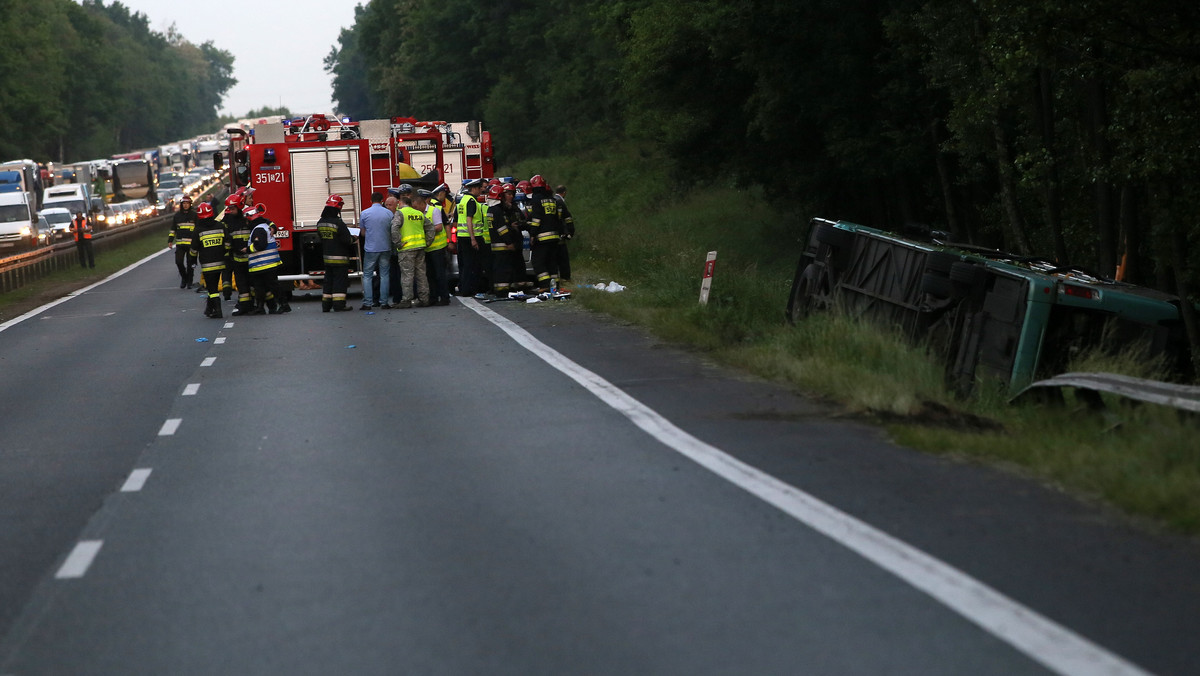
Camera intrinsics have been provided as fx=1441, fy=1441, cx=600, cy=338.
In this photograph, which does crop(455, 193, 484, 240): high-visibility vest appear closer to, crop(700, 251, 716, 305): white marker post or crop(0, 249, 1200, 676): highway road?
crop(700, 251, 716, 305): white marker post

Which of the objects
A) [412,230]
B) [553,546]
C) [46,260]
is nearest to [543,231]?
[412,230]

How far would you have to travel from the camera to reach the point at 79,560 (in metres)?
7.24

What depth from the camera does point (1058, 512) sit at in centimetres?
720

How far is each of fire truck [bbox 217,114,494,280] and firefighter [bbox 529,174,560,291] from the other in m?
4.24

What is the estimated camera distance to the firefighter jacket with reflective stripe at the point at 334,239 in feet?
71.2

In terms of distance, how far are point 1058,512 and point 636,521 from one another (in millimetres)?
2116

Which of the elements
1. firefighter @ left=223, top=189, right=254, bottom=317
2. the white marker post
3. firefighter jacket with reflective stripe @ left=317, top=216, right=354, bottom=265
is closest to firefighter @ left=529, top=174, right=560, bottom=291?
firefighter jacket with reflective stripe @ left=317, top=216, right=354, bottom=265

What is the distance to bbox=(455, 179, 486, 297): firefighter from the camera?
23.4 meters

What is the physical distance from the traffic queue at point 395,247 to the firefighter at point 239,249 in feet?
0.05

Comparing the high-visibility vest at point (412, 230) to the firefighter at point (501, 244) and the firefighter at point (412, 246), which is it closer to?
the firefighter at point (412, 246)

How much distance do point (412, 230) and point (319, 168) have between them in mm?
3920

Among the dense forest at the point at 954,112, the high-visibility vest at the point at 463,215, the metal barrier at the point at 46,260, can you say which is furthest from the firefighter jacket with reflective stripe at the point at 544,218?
the metal barrier at the point at 46,260

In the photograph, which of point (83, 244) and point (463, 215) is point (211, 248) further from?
point (83, 244)

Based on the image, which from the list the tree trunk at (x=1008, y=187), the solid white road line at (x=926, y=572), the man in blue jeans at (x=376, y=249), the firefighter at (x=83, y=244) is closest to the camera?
the solid white road line at (x=926, y=572)
